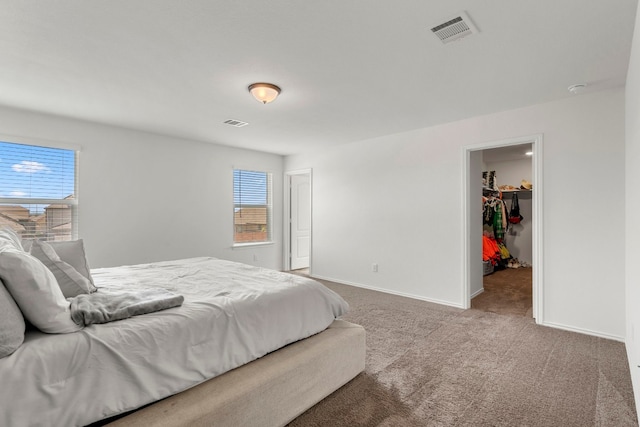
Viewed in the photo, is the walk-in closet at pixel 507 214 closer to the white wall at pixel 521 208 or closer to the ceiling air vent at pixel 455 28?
the white wall at pixel 521 208

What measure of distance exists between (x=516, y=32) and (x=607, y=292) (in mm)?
2631

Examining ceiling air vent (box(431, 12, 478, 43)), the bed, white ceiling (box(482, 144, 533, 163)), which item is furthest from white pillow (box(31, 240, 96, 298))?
white ceiling (box(482, 144, 533, 163))

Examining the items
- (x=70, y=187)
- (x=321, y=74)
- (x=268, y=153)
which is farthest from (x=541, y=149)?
(x=70, y=187)

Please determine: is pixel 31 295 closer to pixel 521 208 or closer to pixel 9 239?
pixel 9 239

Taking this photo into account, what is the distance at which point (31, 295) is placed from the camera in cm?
135

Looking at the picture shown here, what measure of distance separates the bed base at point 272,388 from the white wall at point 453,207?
2388mm

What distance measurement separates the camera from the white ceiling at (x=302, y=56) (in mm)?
1876

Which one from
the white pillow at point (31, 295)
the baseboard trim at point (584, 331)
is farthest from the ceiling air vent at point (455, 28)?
the baseboard trim at point (584, 331)

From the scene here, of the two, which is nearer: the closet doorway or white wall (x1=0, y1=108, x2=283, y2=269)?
white wall (x1=0, y1=108, x2=283, y2=269)

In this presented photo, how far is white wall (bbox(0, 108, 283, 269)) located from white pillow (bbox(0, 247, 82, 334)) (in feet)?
10.3

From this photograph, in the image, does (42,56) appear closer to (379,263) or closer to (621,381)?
(379,263)

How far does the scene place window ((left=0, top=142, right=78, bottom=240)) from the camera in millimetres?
3580

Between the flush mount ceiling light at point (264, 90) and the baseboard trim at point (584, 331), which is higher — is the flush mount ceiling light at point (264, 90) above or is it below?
above

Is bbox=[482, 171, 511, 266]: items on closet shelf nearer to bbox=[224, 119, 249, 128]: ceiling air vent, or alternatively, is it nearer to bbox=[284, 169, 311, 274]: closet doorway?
bbox=[284, 169, 311, 274]: closet doorway
